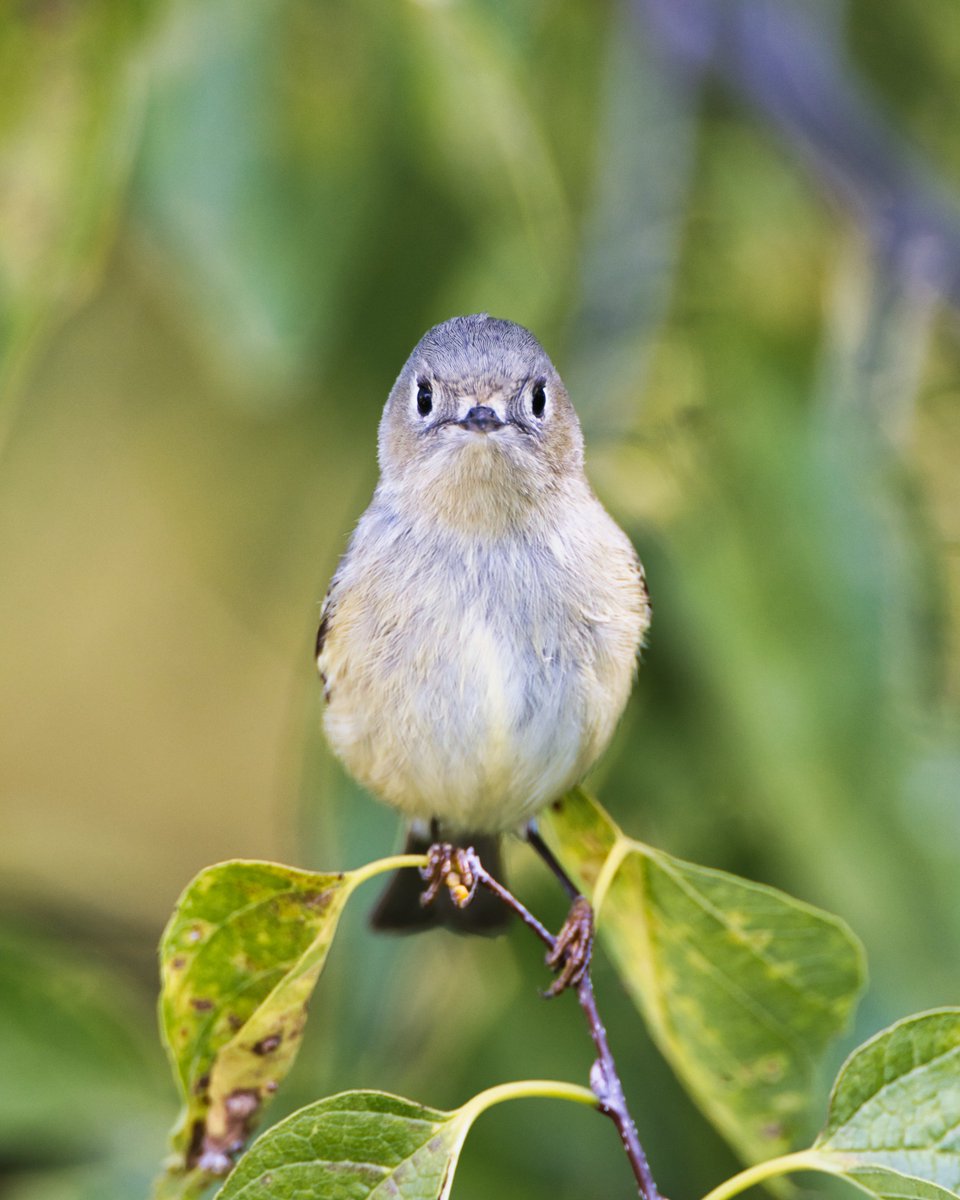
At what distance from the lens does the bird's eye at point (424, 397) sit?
2.57m

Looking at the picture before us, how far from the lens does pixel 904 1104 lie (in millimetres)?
1806

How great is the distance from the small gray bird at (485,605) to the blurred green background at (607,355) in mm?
490

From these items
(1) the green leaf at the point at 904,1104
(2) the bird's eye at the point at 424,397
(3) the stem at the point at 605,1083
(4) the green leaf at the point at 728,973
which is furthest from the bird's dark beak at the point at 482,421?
(1) the green leaf at the point at 904,1104

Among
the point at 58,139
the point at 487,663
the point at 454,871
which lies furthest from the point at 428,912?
the point at 58,139

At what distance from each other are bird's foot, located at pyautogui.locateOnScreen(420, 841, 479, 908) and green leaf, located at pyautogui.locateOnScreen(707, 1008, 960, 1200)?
0.47m

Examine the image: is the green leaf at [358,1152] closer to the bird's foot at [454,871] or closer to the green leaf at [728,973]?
the bird's foot at [454,871]

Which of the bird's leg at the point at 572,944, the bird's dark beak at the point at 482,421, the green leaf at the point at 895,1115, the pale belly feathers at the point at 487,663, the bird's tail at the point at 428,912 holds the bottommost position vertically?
the green leaf at the point at 895,1115

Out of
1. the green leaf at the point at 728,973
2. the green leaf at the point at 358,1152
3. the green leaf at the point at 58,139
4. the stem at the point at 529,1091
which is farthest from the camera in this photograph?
the green leaf at the point at 58,139

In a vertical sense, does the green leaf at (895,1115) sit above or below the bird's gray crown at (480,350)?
below

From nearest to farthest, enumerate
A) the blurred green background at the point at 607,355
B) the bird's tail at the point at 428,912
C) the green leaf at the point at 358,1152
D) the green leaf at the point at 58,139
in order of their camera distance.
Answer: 1. the green leaf at the point at 358,1152
2. the green leaf at the point at 58,139
3. the blurred green background at the point at 607,355
4. the bird's tail at the point at 428,912

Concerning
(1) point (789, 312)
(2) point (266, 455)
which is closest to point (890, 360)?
(1) point (789, 312)

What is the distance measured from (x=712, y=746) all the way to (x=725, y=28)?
5.76ft

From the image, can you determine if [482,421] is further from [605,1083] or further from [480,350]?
[605,1083]

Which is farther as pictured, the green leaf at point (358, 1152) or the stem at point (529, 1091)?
the stem at point (529, 1091)
